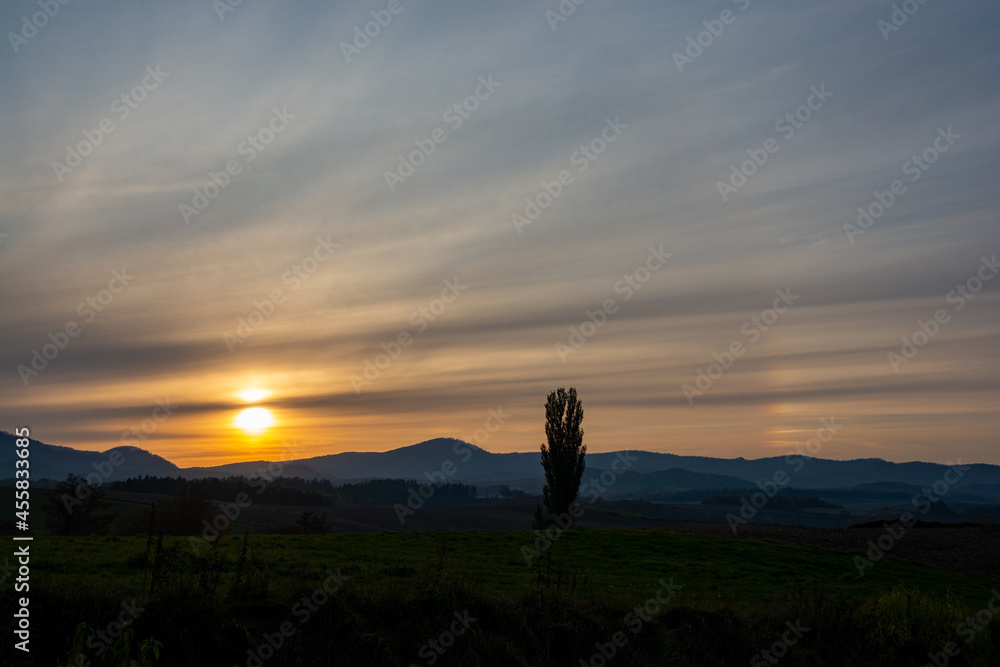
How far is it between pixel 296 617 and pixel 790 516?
20938cm

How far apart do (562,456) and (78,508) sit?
3950 centimetres

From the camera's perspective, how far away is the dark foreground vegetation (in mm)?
11633

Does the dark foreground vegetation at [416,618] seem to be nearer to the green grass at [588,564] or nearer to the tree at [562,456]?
the green grass at [588,564]

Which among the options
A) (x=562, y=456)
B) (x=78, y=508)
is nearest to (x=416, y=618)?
(x=562, y=456)

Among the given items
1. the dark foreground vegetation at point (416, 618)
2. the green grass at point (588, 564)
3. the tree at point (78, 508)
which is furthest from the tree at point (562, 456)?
the tree at point (78, 508)

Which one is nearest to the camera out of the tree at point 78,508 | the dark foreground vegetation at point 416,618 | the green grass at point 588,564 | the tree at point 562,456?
the dark foreground vegetation at point 416,618

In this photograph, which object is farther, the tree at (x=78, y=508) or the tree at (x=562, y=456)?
the tree at (x=78, y=508)

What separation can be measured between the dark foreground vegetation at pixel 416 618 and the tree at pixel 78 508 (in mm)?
36727

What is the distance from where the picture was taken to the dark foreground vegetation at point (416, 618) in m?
11.6

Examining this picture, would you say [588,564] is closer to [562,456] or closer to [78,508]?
[562,456]

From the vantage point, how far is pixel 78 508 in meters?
54.0

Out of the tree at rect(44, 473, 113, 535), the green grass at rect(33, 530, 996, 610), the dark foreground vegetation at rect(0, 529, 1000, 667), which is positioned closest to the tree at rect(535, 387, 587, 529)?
the green grass at rect(33, 530, 996, 610)

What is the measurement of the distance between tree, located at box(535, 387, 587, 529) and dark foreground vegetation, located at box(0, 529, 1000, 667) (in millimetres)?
23324

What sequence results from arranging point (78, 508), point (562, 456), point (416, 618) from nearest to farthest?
point (416, 618), point (562, 456), point (78, 508)
